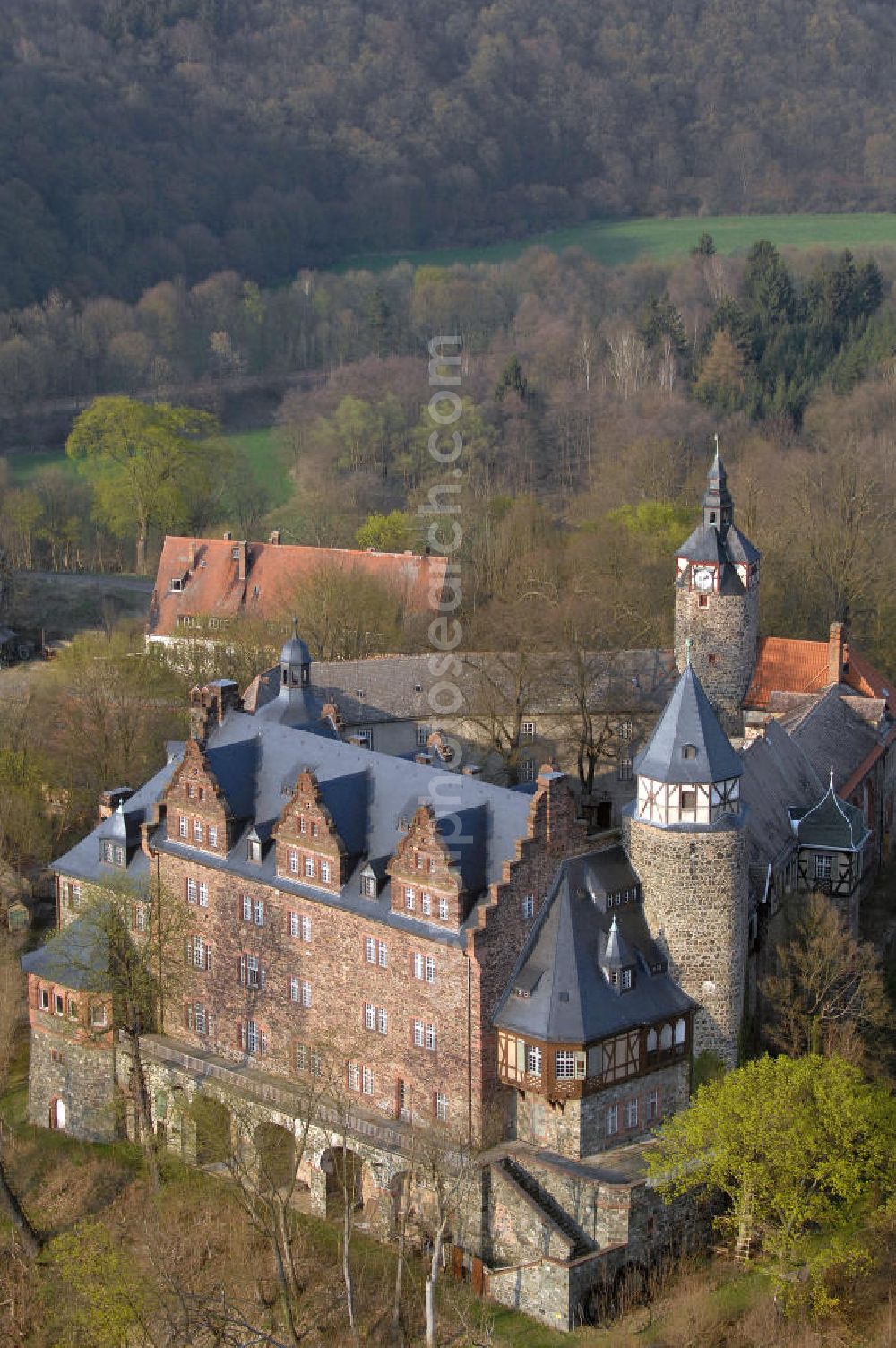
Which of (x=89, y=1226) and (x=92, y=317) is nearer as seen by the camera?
(x=89, y=1226)

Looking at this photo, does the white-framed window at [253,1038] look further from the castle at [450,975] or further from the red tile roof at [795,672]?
the red tile roof at [795,672]

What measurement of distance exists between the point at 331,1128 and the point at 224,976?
→ 19.4 feet

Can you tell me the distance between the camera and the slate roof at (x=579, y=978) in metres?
51.8

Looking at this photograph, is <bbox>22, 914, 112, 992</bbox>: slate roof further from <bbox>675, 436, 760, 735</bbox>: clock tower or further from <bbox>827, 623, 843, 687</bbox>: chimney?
<bbox>827, 623, 843, 687</bbox>: chimney

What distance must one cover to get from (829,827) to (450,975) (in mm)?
14767

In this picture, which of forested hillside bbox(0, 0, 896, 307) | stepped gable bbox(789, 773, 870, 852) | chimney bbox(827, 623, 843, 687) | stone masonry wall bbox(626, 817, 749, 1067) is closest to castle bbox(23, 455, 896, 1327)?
stone masonry wall bbox(626, 817, 749, 1067)

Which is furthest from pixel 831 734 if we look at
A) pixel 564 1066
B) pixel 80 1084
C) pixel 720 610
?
pixel 80 1084

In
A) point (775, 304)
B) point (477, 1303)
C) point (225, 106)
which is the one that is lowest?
point (477, 1303)

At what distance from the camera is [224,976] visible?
193 ft

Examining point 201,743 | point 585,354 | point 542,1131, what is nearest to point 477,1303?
point 542,1131

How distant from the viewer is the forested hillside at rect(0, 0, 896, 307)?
15275 centimetres

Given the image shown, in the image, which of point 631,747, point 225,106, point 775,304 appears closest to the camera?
point 631,747

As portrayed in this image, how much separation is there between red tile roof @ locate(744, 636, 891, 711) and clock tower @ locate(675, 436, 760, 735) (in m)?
0.58

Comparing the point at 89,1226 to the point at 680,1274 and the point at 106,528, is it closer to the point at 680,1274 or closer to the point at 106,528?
the point at 680,1274
